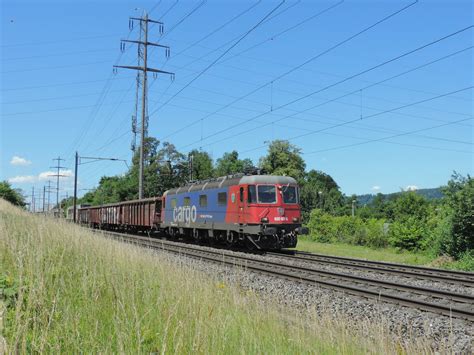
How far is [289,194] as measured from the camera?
20703 mm

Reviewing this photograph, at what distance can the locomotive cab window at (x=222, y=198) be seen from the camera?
2147 centimetres

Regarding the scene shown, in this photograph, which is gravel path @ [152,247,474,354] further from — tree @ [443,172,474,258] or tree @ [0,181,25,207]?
tree @ [0,181,25,207]

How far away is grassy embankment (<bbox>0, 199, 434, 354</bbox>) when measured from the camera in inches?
143

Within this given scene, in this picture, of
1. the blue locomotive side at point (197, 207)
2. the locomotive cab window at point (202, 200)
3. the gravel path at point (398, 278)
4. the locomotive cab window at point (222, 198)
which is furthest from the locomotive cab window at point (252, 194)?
the locomotive cab window at point (202, 200)

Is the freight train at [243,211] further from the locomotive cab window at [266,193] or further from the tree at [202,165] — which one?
A: the tree at [202,165]

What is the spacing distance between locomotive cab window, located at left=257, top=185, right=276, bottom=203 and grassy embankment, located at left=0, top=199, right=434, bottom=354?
1257 cm

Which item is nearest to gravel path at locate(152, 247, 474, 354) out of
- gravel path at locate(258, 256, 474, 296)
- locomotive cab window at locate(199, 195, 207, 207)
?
gravel path at locate(258, 256, 474, 296)

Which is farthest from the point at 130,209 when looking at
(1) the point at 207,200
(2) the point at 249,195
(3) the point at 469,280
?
(3) the point at 469,280

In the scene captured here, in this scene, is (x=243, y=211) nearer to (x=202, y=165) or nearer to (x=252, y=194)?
(x=252, y=194)

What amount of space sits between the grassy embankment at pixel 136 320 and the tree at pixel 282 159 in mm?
71802

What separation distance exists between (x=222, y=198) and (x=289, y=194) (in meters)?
3.09

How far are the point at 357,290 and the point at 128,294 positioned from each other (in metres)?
6.14

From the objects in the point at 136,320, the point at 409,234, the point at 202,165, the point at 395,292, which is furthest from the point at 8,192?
the point at 136,320

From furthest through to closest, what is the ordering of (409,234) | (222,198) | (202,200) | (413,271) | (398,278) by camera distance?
1. (409,234)
2. (202,200)
3. (222,198)
4. (413,271)
5. (398,278)
